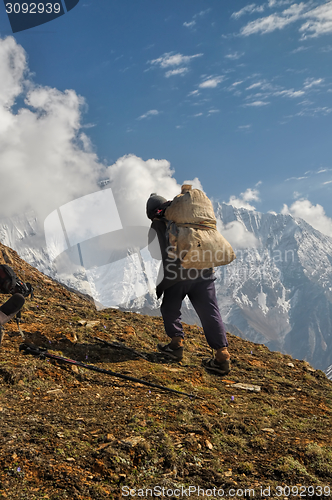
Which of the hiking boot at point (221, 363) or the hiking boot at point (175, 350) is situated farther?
the hiking boot at point (175, 350)

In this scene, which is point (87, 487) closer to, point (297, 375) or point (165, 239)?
point (165, 239)

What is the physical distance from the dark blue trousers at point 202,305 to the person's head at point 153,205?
4.95ft

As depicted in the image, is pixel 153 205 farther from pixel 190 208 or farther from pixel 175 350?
pixel 175 350

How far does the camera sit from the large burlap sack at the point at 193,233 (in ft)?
20.2

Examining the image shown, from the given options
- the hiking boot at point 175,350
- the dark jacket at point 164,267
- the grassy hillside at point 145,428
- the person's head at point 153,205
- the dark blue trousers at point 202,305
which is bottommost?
the grassy hillside at point 145,428

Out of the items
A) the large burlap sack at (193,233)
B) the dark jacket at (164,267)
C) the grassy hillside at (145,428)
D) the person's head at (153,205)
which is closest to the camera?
the grassy hillside at (145,428)

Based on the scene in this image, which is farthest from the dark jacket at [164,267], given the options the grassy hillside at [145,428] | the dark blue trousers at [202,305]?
the grassy hillside at [145,428]

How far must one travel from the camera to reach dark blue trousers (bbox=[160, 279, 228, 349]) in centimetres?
655

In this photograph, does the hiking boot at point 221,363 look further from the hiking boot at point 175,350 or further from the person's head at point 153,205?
the person's head at point 153,205

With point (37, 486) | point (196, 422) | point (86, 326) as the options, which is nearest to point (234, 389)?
point (196, 422)

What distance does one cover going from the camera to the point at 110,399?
14.7 feet

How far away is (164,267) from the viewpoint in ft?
21.6

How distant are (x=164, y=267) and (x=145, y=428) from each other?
3315 mm

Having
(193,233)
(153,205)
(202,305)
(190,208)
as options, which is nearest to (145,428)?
(202,305)
